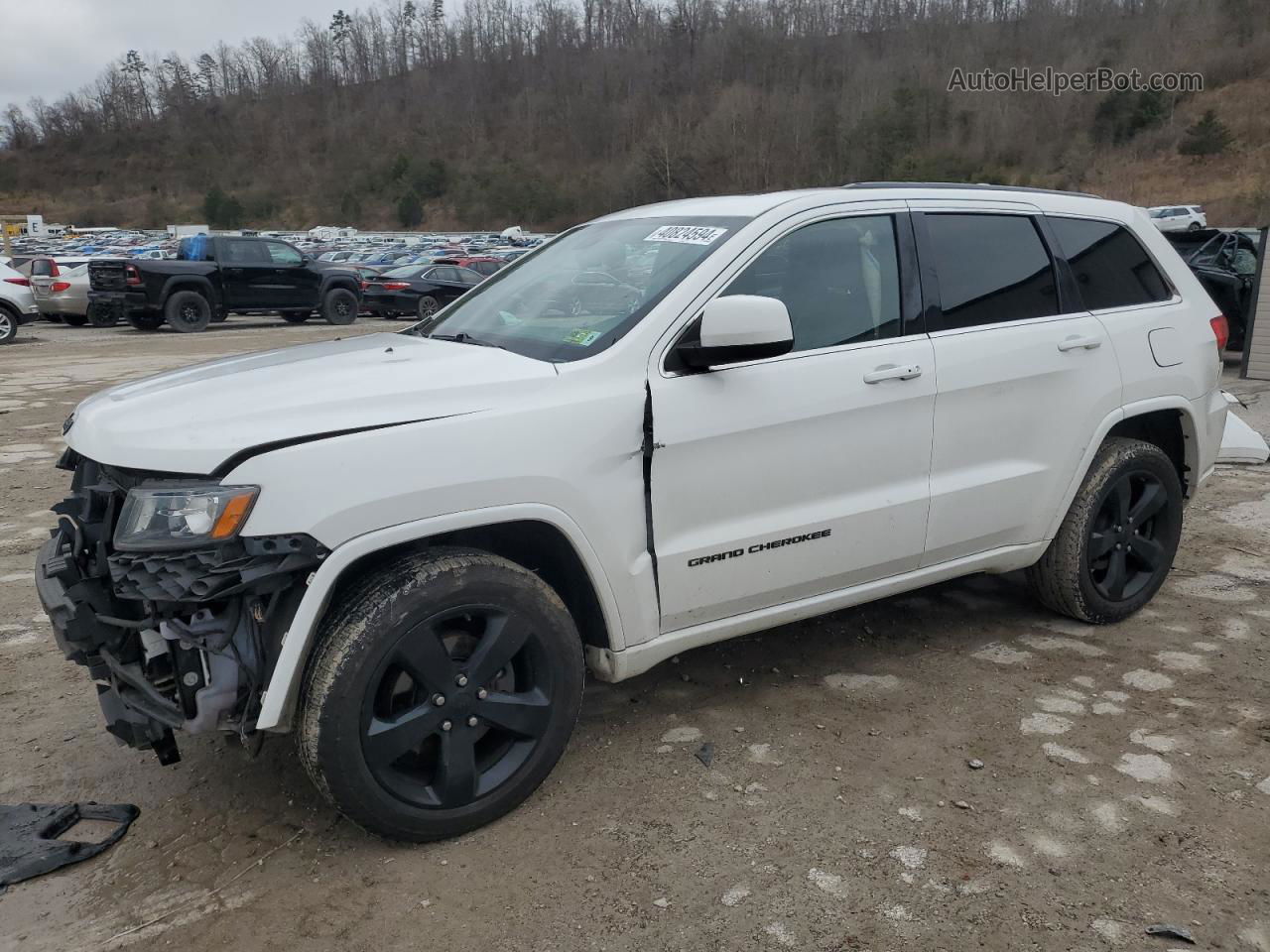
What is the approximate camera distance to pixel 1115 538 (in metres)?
4.30

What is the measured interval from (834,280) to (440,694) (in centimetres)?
189

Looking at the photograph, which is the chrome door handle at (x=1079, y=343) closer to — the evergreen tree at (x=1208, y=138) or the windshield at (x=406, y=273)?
the windshield at (x=406, y=273)

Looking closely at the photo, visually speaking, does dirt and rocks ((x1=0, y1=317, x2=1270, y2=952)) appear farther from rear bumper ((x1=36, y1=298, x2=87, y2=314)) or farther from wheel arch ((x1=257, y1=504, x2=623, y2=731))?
rear bumper ((x1=36, y1=298, x2=87, y2=314))

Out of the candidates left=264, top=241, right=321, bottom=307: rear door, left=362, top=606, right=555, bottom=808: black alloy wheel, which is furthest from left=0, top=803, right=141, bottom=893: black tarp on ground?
left=264, top=241, right=321, bottom=307: rear door

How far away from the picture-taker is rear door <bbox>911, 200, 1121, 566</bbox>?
3664 millimetres

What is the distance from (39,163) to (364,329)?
10911 centimetres

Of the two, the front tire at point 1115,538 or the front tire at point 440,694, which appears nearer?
the front tire at point 440,694

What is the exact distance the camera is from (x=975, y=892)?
2.62m

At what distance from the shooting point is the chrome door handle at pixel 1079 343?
12.8 ft

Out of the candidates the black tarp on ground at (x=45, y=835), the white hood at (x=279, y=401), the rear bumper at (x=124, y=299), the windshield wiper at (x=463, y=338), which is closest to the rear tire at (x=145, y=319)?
the rear bumper at (x=124, y=299)

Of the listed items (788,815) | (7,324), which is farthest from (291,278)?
(788,815)

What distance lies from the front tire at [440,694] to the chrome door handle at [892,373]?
1.31m

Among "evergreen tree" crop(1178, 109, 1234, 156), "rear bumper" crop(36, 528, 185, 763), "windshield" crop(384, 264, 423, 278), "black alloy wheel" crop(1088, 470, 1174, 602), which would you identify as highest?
"evergreen tree" crop(1178, 109, 1234, 156)

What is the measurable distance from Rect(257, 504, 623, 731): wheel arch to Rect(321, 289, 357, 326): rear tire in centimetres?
1867
